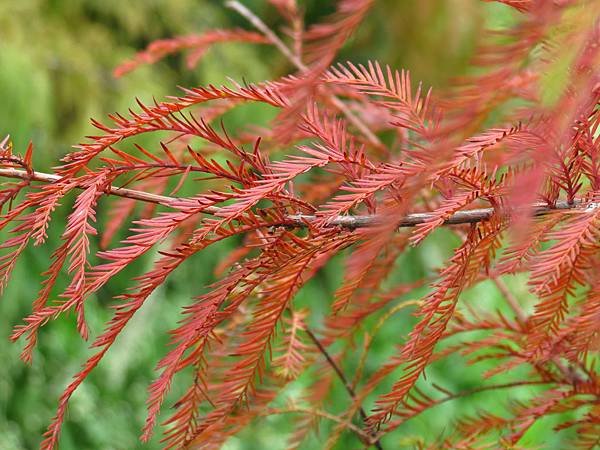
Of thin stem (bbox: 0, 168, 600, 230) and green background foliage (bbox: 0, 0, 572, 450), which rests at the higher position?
thin stem (bbox: 0, 168, 600, 230)

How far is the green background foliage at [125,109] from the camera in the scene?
2355 mm

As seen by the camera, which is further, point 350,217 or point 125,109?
point 125,109

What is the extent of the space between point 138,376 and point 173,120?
81.8 inches

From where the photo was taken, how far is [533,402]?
720mm

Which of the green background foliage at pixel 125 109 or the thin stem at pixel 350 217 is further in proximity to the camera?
the green background foliage at pixel 125 109


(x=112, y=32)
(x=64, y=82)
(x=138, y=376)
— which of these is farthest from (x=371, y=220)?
(x=112, y=32)

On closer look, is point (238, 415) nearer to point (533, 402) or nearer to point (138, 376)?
point (533, 402)

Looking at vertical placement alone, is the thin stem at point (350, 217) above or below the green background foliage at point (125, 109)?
above

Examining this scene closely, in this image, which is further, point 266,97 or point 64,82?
point 64,82

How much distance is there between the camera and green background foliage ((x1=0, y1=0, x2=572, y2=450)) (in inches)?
92.7

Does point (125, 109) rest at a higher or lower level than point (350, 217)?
lower

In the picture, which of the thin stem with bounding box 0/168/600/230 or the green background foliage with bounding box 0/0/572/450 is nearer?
the thin stem with bounding box 0/168/600/230

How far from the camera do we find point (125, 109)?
9.23 feet

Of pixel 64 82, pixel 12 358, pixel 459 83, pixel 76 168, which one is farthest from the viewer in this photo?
pixel 64 82
